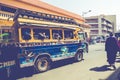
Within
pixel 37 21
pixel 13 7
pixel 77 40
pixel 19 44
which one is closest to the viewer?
pixel 19 44

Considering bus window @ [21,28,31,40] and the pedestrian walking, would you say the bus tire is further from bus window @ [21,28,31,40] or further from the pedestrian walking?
the pedestrian walking

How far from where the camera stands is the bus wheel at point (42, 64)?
10.4 meters

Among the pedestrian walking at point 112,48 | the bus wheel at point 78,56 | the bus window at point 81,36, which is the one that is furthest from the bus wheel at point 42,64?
the bus window at point 81,36

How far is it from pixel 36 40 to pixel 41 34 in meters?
0.54

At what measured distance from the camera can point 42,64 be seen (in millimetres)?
10688

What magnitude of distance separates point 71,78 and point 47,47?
259cm

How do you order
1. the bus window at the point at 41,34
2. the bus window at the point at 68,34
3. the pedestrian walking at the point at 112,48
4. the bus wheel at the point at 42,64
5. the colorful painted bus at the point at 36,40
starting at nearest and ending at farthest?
the colorful painted bus at the point at 36,40, the bus window at the point at 41,34, the bus wheel at the point at 42,64, the pedestrian walking at the point at 112,48, the bus window at the point at 68,34

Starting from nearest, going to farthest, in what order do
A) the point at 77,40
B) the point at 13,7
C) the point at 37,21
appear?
the point at 37,21 < the point at 77,40 < the point at 13,7

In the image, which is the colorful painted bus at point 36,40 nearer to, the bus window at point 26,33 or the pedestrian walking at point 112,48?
the bus window at point 26,33

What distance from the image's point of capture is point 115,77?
8586 millimetres

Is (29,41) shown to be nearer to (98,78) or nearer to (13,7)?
(98,78)

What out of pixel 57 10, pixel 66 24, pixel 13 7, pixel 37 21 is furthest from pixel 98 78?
pixel 57 10

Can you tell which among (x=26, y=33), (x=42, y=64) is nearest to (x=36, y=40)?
(x=26, y=33)

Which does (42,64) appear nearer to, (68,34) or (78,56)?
(68,34)
